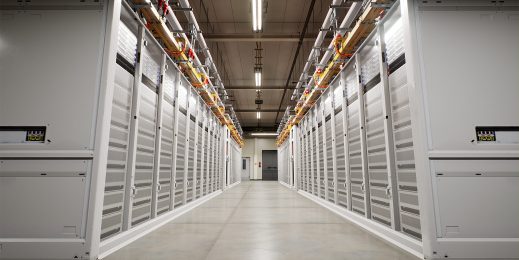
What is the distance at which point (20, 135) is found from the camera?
2.92 meters

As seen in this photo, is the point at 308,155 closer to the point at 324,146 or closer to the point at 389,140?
the point at 324,146

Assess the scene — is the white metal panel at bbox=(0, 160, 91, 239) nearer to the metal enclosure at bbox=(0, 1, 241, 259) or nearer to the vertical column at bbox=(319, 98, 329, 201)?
the metal enclosure at bbox=(0, 1, 241, 259)

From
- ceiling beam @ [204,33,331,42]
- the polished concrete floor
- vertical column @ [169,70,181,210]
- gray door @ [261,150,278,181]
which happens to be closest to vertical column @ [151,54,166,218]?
the polished concrete floor

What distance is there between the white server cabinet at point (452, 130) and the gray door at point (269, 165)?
994 inches

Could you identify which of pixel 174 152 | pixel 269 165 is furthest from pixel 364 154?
pixel 269 165

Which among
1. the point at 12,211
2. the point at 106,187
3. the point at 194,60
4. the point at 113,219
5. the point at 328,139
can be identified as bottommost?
Answer: the point at 113,219

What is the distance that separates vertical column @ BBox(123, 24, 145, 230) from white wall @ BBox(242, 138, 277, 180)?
2516 centimetres

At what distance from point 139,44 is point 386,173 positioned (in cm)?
441

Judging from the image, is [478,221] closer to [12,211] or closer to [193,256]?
[193,256]

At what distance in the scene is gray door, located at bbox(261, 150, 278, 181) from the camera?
2894cm

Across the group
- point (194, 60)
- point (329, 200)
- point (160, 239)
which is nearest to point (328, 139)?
point (329, 200)

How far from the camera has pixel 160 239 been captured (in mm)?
3711

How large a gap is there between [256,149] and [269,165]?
237cm

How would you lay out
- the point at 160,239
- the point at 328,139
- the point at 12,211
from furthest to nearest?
1. the point at 328,139
2. the point at 160,239
3. the point at 12,211
